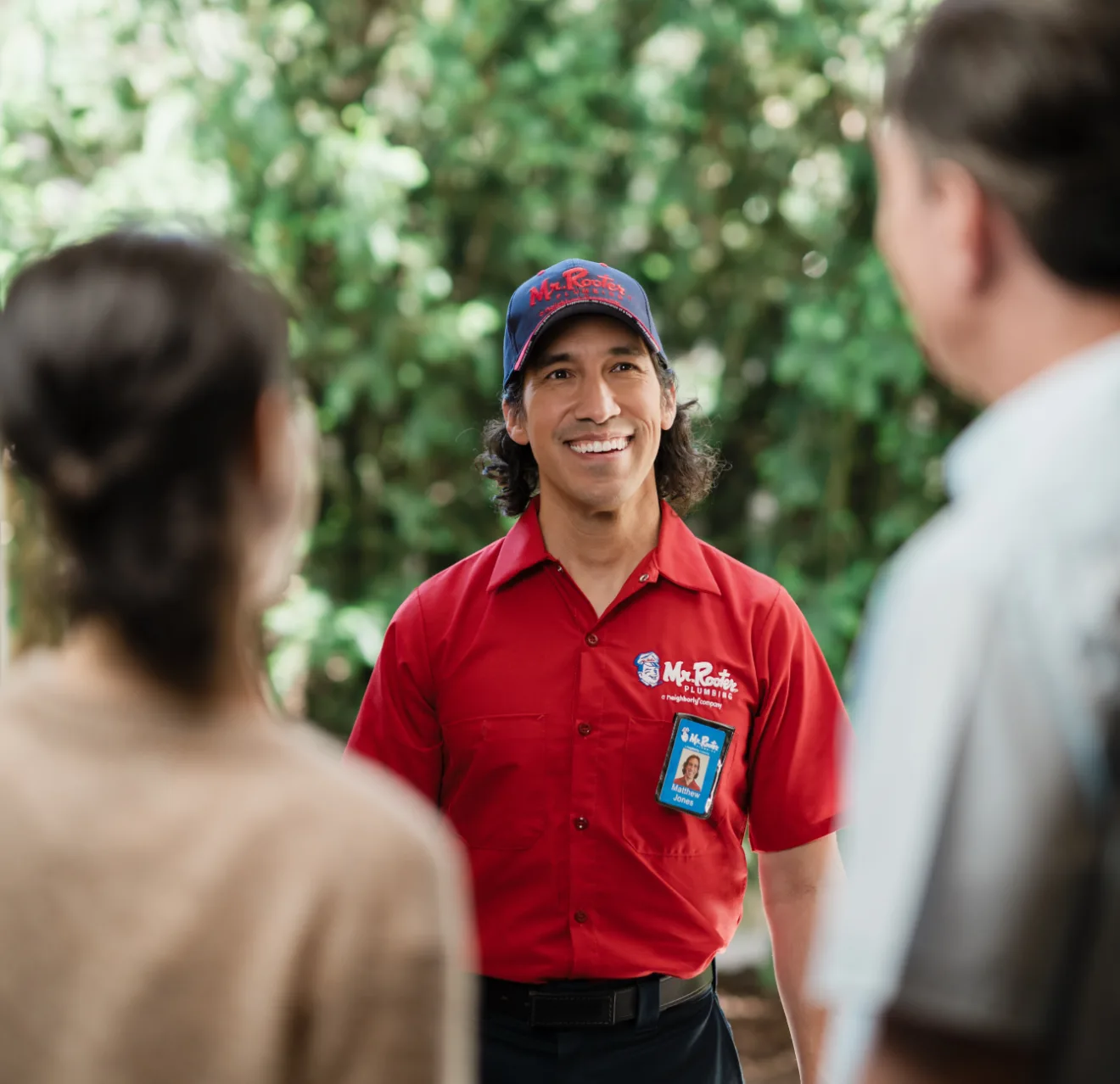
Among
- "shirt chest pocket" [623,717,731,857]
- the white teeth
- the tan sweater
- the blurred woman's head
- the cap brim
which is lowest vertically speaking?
the tan sweater

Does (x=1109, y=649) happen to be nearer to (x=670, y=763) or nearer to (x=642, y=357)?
(x=670, y=763)

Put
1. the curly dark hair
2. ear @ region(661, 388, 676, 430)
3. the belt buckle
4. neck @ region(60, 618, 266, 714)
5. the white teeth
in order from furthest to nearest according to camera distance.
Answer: the curly dark hair → ear @ region(661, 388, 676, 430) → the white teeth → the belt buckle → neck @ region(60, 618, 266, 714)

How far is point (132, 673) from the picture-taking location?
89 centimetres

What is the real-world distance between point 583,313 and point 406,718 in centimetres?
68

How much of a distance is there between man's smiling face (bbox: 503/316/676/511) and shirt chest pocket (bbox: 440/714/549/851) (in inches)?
14.5

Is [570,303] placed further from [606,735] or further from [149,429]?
[149,429]

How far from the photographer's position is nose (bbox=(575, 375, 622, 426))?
2020 millimetres

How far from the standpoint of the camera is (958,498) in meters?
0.90

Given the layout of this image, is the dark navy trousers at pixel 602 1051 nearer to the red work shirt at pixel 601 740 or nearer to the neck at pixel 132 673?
the red work shirt at pixel 601 740

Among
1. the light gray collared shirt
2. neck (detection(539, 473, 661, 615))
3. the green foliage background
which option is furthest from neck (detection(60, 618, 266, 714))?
the green foliage background

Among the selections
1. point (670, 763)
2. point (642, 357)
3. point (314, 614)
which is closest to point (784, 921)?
point (670, 763)

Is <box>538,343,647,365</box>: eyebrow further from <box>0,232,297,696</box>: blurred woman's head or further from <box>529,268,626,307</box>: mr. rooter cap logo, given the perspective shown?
<box>0,232,297,696</box>: blurred woman's head

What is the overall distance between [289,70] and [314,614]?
1639 mm

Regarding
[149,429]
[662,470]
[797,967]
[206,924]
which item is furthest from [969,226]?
[662,470]
